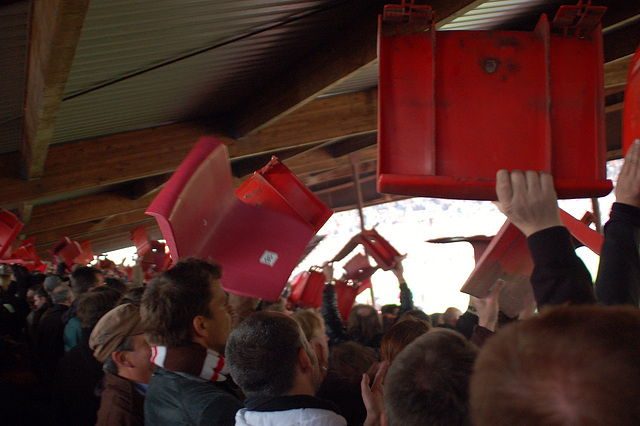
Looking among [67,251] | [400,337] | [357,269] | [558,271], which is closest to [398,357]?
[558,271]

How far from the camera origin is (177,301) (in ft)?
6.73

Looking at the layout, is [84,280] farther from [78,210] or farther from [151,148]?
[78,210]

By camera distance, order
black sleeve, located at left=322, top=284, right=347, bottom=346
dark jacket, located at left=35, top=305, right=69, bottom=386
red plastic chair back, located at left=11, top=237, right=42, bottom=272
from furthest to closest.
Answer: red plastic chair back, located at left=11, top=237, right=42, bottom=272 < black sleeve, located at left=322, top=284, right=347, bottom=346 < dark jacket, located at left=35, top=305, right=69, bottom=386

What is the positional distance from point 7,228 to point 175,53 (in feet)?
6.89

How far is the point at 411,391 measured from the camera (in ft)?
3.92

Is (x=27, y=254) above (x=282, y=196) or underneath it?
underneath

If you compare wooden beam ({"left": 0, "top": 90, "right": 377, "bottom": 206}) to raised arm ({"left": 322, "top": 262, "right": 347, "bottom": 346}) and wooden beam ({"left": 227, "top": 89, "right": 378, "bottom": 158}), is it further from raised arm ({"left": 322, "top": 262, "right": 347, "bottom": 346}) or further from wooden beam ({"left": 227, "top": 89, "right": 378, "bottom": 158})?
raised arm ({"left": 322, "top": 262, "right": 347, "bottom": 346})

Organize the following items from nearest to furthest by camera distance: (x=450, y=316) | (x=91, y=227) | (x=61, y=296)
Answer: (x=61, y=296)
(x=450, y=316)
(x=91, y=227)

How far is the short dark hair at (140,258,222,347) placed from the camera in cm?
202

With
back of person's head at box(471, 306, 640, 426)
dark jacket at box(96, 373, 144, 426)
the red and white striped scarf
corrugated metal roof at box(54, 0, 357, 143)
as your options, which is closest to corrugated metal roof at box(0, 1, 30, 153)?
corrugated metal roof at box(54, 0, 357, 143)

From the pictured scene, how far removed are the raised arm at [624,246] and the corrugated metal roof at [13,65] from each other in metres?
3.59

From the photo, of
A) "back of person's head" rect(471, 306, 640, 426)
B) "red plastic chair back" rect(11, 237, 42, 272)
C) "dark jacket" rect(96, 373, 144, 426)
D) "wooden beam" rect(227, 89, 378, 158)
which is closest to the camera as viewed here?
"back of person's head" rect(471, 306, 640, 426)

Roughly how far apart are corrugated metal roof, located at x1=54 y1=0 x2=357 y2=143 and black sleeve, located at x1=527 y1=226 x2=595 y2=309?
320 cm

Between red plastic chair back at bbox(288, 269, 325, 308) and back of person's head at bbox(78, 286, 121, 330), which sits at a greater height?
back of person's head at bbox(78, 286, 121, 330)
